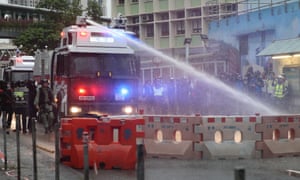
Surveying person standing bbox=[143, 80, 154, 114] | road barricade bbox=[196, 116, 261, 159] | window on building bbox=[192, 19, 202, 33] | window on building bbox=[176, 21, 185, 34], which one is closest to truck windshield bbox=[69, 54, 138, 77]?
road barricade bbox=[196, 116, 261, 159]

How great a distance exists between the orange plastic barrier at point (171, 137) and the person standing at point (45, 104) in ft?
16.2

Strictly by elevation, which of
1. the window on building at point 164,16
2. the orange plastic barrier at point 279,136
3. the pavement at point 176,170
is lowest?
the pavement at point 176,170

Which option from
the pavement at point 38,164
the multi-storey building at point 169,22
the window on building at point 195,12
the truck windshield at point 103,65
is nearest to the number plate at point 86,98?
the truck windshield at point 103,65

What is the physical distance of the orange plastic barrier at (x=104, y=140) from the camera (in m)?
10.9

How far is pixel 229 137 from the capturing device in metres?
12.6

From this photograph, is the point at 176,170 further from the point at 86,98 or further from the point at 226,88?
the point at 226,88

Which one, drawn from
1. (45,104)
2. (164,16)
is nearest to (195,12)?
(164,16)

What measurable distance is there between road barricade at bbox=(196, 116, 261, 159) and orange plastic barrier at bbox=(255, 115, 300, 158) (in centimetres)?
16

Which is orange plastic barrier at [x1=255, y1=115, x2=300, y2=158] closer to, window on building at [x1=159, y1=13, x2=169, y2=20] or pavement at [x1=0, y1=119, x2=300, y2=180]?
pavement at [x1=0, y1=119, x2=300, y2=180]

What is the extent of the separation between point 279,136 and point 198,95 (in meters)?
14.3

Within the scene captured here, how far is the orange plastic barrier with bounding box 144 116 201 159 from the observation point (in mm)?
12477

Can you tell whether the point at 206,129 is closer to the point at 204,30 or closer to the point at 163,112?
the point at 163,112

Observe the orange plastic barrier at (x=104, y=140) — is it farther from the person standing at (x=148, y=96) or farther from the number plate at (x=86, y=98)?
the person standing at (x=148, y=96)

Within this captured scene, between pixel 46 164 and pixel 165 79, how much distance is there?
17.4 m
